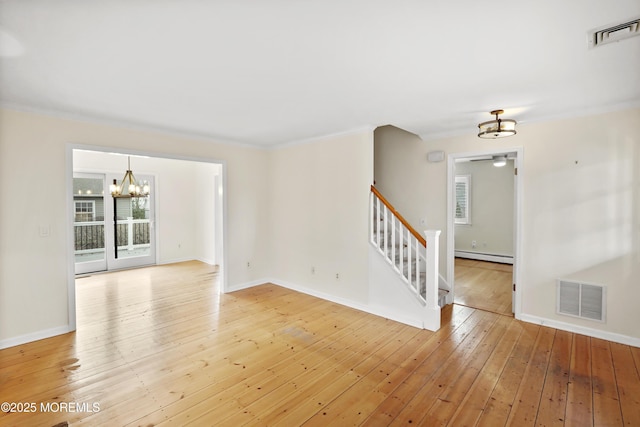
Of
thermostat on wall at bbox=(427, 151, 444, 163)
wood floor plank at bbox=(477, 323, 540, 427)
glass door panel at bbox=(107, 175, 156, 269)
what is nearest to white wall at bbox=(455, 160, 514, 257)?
thermostat on wall at bbox=(427, 151, 444, 163)

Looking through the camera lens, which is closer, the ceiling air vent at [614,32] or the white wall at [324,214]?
the ceiling air vent at [614,32]

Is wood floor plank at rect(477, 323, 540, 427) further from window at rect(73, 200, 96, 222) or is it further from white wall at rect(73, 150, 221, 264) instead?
window at rect(73, 200, 96, 222)

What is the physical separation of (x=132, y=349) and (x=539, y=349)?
4.16 metres

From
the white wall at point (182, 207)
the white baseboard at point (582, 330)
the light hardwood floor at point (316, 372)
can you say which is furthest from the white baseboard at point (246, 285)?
the white baseboard at point (582, 330)

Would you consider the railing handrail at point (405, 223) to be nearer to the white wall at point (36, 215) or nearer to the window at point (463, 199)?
the white wall at point (36, 215)

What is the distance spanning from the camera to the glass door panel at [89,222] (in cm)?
605

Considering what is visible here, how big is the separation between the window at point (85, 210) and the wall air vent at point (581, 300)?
26.9ft

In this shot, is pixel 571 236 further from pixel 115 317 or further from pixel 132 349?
pixel 115 317

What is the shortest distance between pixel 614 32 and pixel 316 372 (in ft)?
10.4

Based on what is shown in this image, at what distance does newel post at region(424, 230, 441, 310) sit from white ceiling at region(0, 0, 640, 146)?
1414 millimetres

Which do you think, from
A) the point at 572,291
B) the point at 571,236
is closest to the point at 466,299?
the point at 572,291

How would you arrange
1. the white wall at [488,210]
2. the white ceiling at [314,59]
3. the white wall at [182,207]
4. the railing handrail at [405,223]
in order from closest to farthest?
the white ceiling at [314,59] → the railing handrail at [405,223] → the white wall at [182,207] → the white wall at [488,210]

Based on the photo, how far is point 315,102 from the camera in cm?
296

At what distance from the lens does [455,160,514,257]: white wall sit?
23.5ft
